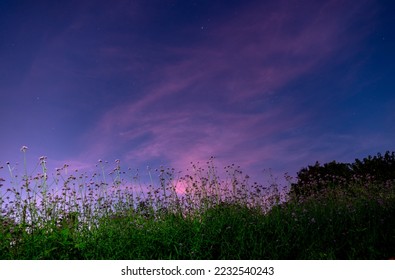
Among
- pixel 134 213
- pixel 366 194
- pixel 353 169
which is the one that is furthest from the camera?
pixel 353 169

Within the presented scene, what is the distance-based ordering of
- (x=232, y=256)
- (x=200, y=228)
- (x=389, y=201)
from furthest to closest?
(x=389, y=201)
(x=200, y=228)
(x=232, y=256)

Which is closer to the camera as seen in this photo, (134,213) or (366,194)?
(134,213)

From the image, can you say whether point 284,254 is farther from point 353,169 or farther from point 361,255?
point 353,169

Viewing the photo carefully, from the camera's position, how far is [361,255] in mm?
6246

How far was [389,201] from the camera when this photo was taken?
8703 mm

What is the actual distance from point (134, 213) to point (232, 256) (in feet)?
7.11
